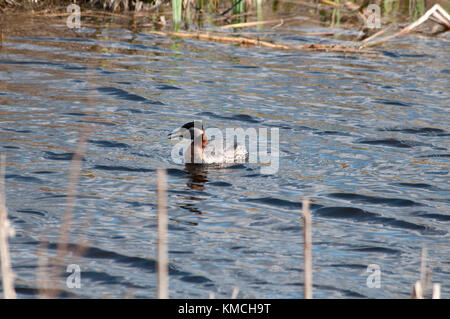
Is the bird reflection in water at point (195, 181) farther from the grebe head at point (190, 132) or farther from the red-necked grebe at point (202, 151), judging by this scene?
the grebe head at point (190, 132)

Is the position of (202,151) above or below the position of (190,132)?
below

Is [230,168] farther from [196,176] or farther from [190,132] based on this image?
[190,132]

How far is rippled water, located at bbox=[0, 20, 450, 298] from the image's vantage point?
6859 mm

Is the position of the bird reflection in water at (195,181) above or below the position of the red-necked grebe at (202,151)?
below

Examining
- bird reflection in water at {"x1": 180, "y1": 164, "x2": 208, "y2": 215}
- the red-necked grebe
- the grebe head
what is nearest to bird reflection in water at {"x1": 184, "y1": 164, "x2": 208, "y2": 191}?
bird reflection in water at {"x1": 180, "y1": 164, "x2": 208, "y2": 215}

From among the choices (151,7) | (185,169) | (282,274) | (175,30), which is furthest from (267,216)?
(151,7)

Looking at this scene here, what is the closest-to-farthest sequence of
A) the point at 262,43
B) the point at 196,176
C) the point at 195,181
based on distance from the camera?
the point at 195,181 → the point at 196,176 → the point at 262,43

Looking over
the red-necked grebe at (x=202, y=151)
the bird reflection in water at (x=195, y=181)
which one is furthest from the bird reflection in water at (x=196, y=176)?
the red-necked grebe at (x=202, y=151)

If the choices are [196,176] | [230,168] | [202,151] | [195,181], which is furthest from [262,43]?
[195,181]

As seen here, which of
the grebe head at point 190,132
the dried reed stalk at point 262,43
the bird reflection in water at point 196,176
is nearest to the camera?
the bird reflection in water at point 196,176

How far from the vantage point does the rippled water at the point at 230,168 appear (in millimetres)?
6859

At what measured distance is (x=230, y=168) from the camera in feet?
34.3

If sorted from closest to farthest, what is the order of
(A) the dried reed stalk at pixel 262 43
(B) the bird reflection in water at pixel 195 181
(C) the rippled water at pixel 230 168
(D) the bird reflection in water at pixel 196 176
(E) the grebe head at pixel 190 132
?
(C) the rippled water at pixel 230 168 → (B) the bird reflection in water at pixel 195 181 → (D) the bird reflection in water at pixel 196 176 → (E) the grebe head at pixel 190 132 → (A) the dried reed stalk at pixel 262 43

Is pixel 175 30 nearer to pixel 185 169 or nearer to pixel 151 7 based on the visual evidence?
pixel 151 7
